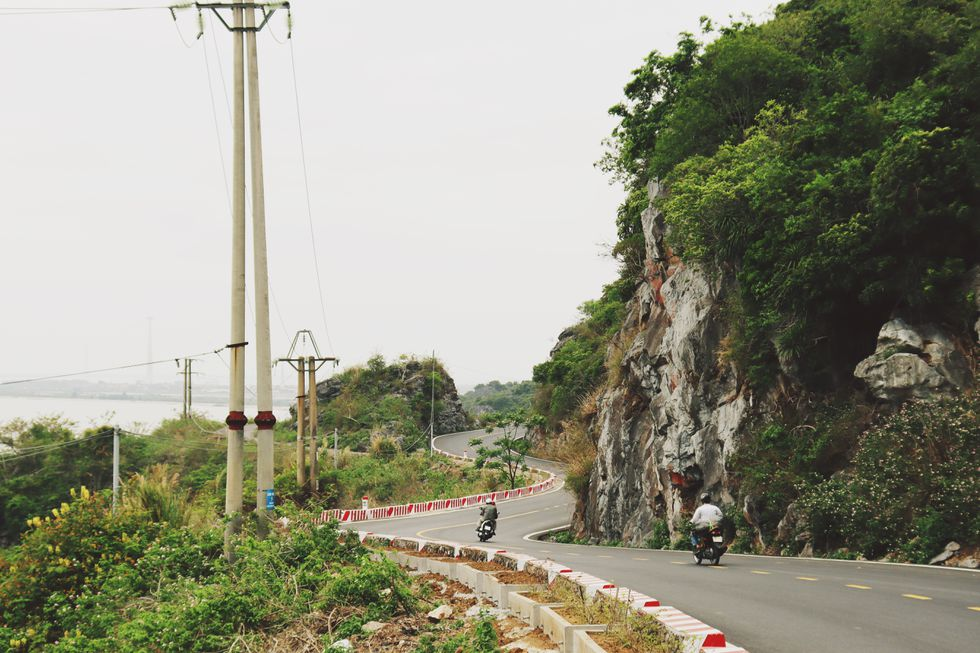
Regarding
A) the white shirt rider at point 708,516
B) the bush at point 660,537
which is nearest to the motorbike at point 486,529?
the bush at point 660,537

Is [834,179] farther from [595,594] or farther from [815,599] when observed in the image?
[595,594]

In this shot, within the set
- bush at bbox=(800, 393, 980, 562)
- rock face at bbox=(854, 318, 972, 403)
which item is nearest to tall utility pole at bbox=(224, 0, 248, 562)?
bush at bbox=(800, 393, 980, 562)

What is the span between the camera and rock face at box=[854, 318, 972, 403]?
58.9 feet

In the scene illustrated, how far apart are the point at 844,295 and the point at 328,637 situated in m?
17.7

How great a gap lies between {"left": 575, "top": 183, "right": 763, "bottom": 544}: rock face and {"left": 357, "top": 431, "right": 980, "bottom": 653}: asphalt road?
24.3ft

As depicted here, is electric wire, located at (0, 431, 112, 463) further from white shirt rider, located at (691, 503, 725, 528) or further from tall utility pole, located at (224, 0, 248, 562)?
white shirt rider, located at (691, 503, 725, 528)

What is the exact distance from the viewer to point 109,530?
1573 cm

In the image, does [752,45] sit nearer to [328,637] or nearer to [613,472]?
[613,472]

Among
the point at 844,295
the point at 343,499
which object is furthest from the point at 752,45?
the point at 343,499

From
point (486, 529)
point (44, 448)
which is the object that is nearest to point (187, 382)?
point (44, 448)

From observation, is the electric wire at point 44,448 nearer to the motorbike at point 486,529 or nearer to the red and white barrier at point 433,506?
the red and white barrier at point 433,506

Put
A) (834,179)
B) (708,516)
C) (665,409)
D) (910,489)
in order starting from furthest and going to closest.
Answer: (665,409)
(834,179)
(910,489)
(708,516)

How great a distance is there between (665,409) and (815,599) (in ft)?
62.5

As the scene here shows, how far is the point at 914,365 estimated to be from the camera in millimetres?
18266
